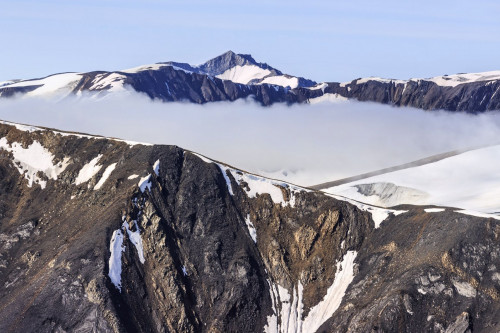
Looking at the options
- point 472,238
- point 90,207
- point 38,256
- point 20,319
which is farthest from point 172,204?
point 472,238


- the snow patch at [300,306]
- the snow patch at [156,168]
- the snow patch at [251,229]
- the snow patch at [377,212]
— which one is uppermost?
the snow patch at [156,168]

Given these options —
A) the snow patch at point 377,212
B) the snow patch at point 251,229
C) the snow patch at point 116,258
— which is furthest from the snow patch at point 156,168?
the snow patch at point 377,212

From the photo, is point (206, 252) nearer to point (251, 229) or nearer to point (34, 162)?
point (251, 229)

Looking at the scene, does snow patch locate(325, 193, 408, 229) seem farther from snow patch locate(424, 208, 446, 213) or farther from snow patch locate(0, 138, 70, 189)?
snow patch locate(0, 138, 70, 189)

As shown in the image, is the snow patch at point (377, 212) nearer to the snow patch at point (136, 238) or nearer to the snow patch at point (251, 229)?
the snow patch at point (251, 229)

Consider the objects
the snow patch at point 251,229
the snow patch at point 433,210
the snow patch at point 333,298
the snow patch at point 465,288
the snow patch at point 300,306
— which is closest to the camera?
the snow patch at point 465,288

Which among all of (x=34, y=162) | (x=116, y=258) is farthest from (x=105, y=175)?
(x=116, y=258)

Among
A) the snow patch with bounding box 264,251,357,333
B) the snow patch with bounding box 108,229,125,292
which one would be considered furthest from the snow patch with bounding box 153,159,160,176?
the snow patch with bounding box 264,251,357,333
